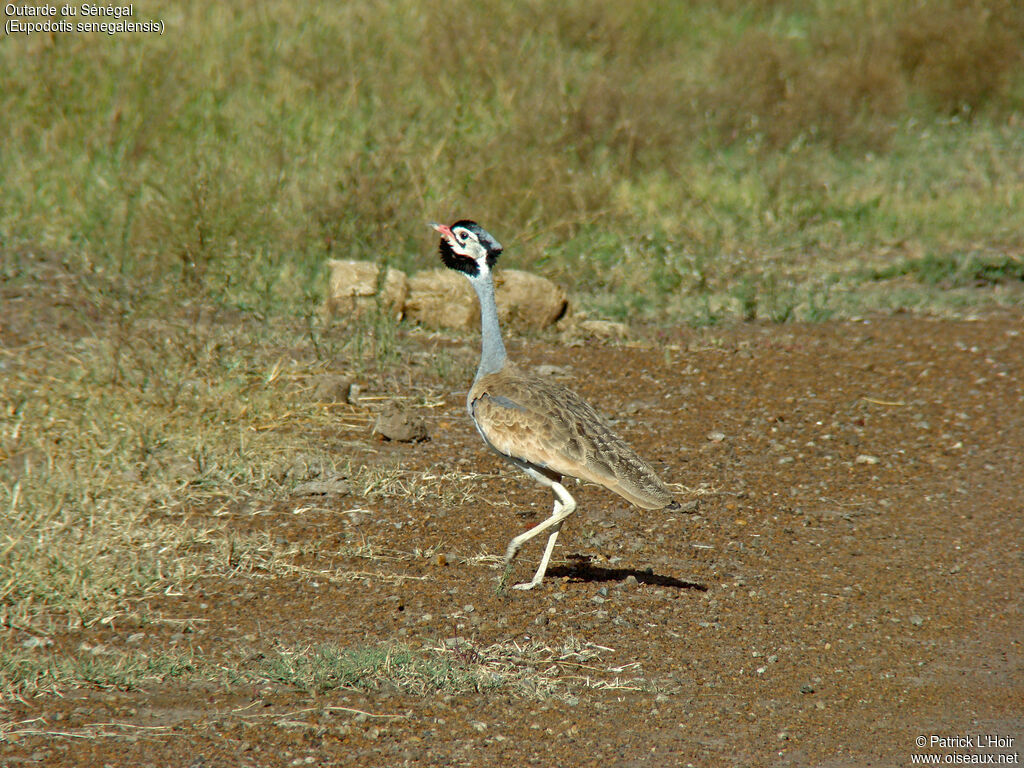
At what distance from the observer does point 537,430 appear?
16.0 ft

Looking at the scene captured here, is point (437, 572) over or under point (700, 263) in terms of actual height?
under

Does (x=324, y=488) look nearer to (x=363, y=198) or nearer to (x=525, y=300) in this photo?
(x=525, y=300)

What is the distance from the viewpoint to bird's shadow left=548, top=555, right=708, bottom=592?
5.11m

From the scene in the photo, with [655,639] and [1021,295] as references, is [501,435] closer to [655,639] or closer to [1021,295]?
[655,639]

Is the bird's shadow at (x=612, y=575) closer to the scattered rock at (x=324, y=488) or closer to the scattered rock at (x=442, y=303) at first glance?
the scattered rock at (x=324, y=488)

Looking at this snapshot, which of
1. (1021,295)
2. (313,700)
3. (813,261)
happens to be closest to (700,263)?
(813,261)

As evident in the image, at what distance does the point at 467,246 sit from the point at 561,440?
1010 millimetres

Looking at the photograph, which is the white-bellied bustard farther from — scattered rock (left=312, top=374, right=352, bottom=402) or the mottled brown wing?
scattered rock (left=312, top=374, right=352, bottom=402)

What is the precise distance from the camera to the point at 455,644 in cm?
441

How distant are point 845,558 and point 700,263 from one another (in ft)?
15.8

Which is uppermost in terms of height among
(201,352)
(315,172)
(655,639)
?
(315,172)

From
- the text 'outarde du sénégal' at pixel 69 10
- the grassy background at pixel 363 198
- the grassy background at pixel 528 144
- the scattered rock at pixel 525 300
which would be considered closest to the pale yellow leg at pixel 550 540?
the grassy background at pixel 363 198

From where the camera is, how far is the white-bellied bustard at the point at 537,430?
15.7ft

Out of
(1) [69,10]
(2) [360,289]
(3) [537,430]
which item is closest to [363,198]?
(2) [360,289]
